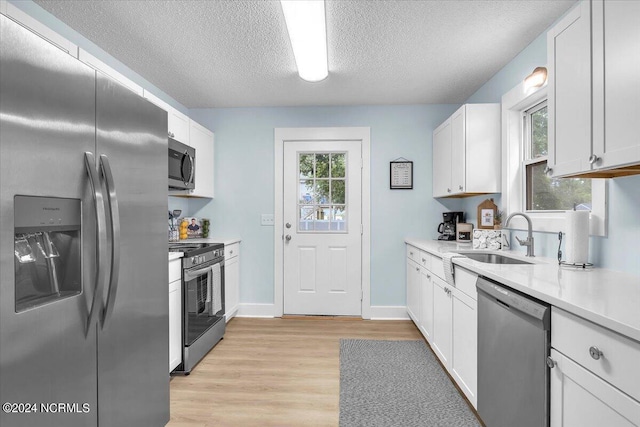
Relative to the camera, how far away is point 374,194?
3771 millimetres

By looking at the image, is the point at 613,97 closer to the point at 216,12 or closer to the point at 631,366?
the point at 631,366

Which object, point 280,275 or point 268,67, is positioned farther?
point 280,275

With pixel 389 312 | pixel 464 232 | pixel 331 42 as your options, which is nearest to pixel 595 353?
pixel 331 42

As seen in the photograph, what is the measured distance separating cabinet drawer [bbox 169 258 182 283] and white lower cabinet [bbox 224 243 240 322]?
3.01 feet

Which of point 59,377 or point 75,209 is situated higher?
point 75,209

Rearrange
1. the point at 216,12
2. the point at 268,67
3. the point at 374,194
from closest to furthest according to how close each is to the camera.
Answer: the point at 216,12
the point at 268,67
the point at 374,194

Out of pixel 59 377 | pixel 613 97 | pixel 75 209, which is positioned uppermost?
pixel 613 97

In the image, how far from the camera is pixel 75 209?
102cm

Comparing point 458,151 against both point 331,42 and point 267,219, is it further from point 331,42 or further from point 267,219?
point 267,219

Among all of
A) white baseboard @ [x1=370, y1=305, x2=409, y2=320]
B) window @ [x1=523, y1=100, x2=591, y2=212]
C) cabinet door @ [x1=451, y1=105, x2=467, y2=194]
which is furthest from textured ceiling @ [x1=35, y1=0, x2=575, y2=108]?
white baseboard @ [x1=370, y1=305, x2=409, y2=320]

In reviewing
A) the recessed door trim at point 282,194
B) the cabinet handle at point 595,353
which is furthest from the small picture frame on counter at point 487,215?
the cabinet handle at point 595,353

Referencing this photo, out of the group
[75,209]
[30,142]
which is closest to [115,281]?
[75,209]

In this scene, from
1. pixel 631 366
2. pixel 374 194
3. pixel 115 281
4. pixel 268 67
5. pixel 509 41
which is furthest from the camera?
pixel 374 194

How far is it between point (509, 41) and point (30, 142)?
9.08ft
